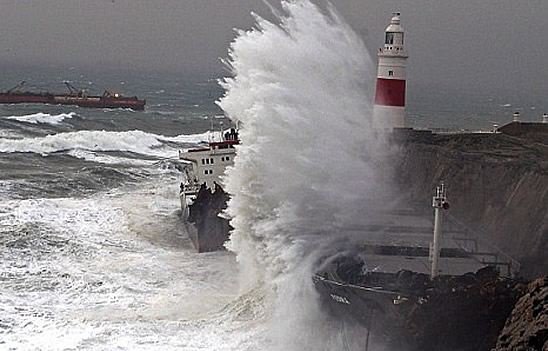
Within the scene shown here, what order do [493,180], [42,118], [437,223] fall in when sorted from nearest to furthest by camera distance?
[437,223]
[493,180]
[42,118]

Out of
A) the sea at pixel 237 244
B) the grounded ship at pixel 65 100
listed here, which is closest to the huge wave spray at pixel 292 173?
the sea at pixel 237 244

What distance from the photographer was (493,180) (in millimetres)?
19062

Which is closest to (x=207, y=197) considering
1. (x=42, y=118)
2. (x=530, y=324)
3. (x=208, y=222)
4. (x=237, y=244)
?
(x=208, y=222)

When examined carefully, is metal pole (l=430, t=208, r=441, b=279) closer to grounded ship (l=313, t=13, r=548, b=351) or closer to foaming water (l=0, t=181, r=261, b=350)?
grounded ship (l=313, t=13, r=548, b=351)

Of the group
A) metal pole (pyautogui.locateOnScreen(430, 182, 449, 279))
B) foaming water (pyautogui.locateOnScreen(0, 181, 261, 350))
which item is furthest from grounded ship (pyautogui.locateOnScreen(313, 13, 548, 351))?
foaming water (pyautogui.locateOnScreen(0, 181, 261, 350))

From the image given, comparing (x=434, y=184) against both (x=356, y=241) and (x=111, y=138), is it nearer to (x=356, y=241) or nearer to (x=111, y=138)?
(x=356, y=241)

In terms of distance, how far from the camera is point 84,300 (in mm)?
14734

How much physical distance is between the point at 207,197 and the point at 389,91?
689 centimetres

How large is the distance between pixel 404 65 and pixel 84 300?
1121 cm

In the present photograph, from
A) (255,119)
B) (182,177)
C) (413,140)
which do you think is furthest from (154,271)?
(182,177)

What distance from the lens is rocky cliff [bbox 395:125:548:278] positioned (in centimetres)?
1516

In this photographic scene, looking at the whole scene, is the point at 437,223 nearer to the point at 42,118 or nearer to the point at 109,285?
the point at 109,285

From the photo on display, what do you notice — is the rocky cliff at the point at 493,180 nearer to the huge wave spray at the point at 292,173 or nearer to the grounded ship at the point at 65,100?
the huge wave spray at the point at 292,173

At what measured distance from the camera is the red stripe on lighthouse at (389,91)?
2038 cm
